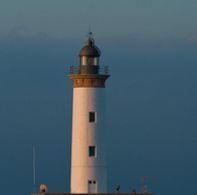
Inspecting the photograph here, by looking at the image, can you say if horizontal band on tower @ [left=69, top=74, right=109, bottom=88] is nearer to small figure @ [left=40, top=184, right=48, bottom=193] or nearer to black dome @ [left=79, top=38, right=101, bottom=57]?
black dome @ [left=79, top=38, right=101, bottom=57]

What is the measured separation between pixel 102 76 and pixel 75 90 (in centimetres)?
152

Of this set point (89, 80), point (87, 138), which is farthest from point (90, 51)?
point (87, 138)

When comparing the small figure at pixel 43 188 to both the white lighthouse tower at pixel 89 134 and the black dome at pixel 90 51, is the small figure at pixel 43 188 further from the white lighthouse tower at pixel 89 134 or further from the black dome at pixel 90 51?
the black dome at pixel 90 51

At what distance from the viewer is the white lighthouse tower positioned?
6981cm

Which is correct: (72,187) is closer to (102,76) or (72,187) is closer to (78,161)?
(78,161)

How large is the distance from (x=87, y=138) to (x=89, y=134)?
220mm

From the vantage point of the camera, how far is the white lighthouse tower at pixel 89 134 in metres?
69.8

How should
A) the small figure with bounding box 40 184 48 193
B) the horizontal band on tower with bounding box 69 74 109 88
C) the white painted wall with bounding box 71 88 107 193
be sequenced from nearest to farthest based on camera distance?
1. the small figure with bounding box 40 184 48 193
2. the white painted wall with bounding box 71 88 107 193
3. the horizontal band on tower with bounding box 69 74 109 88

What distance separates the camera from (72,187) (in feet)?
231

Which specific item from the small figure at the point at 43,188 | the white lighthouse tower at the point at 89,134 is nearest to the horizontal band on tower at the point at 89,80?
the white lighthouse tower at the point at 89,134

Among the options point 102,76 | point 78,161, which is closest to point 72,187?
point 78,161

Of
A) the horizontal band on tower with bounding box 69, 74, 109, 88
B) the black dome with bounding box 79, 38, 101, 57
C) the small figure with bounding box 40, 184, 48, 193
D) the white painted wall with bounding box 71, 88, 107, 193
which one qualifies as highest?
the black dome with bounding box 79, 38, 101, 57

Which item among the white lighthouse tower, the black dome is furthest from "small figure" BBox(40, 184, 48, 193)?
the black dome

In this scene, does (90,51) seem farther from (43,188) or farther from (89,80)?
(43,188)
